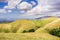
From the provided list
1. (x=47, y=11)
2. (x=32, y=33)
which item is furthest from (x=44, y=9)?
(x=32, y=33)

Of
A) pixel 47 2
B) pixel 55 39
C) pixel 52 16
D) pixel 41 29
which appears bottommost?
pixel 55 39

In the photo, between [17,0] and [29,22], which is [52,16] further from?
[17,0]

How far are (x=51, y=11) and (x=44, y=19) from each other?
0.28m

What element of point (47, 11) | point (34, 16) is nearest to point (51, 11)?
point (47, 11)

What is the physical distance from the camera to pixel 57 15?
4059mm

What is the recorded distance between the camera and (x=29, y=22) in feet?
13.4

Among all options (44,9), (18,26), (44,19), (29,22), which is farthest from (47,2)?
(18,26)

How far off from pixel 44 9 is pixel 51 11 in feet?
0.63

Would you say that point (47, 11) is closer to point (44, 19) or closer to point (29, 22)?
point (44, 19)

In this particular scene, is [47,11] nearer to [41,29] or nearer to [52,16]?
[52,16]

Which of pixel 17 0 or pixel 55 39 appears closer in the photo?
pixel 55 39

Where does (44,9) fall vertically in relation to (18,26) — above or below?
above

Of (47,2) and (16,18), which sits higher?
(47,2)

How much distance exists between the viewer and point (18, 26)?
13.3 ft
